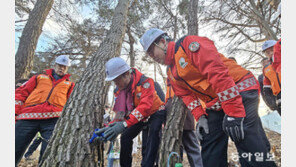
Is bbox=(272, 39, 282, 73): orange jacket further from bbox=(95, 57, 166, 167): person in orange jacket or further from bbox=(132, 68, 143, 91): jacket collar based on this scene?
bbox=(132, 68, 143, 91): jacket collar

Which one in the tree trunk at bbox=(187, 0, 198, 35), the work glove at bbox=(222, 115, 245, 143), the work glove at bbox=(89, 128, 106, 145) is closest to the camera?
the work glove at bbox=(222, 115, 245, 143)

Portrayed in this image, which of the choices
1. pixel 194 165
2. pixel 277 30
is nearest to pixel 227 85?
pixel 194 165

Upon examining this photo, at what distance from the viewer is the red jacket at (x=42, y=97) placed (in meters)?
2.61

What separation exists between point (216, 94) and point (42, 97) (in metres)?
2.77

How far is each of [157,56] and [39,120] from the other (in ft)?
7.52

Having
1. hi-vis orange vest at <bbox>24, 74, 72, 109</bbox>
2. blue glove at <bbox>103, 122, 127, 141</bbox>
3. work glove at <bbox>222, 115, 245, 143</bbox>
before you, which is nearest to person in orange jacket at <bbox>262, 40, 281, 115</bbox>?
work glove at <bbox>222, 115, 245, 143</bbox>

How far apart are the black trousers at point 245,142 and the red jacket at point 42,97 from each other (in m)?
2.46

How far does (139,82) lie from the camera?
7.63 ft

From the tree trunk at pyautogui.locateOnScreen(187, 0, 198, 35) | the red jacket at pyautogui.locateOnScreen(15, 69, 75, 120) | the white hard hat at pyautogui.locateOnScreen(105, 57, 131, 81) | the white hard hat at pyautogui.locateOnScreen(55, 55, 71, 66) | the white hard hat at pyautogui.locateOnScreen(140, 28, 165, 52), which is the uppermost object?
the tree trunk at pyautogui.locateOnScreen(187, 0, 198, 35)

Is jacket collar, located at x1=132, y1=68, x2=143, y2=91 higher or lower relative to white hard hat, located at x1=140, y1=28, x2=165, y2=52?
lower

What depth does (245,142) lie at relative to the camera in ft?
4.13

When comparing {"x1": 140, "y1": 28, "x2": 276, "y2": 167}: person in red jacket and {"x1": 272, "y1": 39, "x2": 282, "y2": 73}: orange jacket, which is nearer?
{"x1": 140, "y1": 28, "x2": 276, "y2": 167}: person in red jacket

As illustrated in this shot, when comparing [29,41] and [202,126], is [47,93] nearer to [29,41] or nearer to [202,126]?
[29,41]

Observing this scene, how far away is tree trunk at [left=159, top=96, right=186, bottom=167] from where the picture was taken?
1.80 meters
